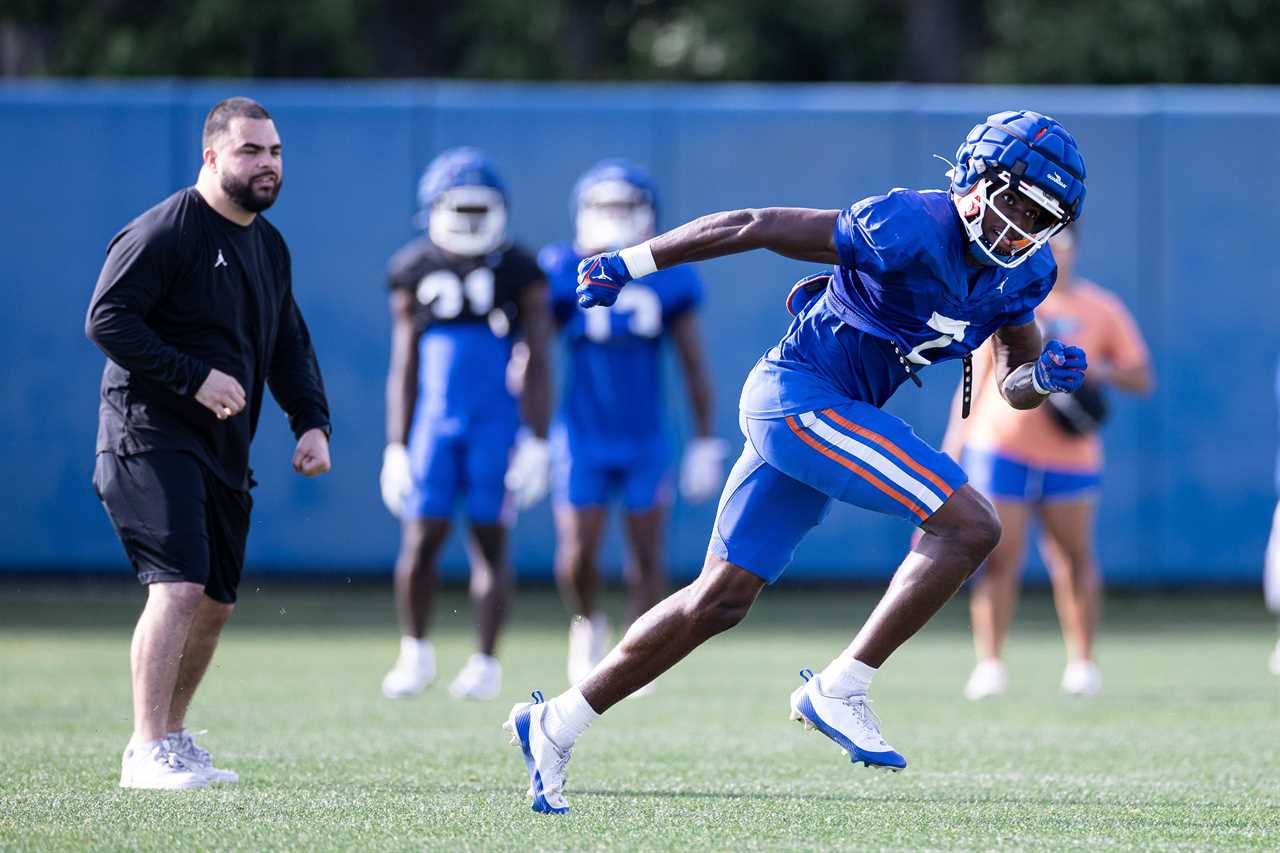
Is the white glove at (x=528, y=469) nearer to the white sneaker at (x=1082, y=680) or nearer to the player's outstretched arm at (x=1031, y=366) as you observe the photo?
the white sneaker at (x=1082, y=680)

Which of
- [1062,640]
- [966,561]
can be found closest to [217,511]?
[966,561]

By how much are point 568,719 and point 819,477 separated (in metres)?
0.91

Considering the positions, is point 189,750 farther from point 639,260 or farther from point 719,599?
point 639,260

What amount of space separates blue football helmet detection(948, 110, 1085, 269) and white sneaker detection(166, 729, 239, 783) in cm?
259

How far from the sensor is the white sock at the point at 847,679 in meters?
4.83

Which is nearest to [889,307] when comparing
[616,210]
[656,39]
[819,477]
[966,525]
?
[819,477]

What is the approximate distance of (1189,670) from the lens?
9.26m

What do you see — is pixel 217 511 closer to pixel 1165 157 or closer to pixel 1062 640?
pixel 1062 640

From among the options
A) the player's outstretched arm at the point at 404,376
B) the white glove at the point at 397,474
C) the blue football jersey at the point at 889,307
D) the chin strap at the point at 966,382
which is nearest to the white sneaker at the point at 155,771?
the blue football jersey at the point at 889,307

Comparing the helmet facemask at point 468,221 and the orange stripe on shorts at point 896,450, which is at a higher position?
the helmet facemask at point 468,221

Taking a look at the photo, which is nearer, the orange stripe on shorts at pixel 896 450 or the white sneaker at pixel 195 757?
the orange stripe on shorts at pixel 896 450

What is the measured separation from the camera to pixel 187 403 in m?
5.29

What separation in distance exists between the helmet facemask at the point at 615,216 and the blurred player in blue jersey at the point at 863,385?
3564mm

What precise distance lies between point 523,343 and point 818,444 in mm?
3732
